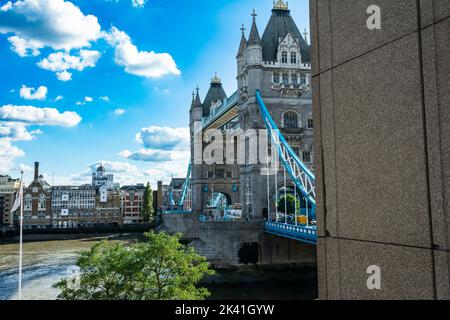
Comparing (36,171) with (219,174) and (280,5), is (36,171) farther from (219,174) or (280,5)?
(280,5)

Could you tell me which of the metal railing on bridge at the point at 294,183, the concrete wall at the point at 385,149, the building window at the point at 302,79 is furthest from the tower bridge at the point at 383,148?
the building window at the point at 302,79

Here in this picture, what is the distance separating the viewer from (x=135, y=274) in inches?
503

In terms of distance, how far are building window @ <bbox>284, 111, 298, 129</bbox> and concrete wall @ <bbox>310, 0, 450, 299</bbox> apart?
32.9m

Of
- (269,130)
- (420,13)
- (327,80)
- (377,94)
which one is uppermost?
(269,130)

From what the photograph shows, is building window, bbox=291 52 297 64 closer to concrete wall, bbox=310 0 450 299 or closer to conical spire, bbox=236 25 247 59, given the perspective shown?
conical spire, bbox=236 25 247 59

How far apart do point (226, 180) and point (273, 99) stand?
21.5m

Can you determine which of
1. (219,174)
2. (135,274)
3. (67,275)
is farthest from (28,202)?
(135,274)

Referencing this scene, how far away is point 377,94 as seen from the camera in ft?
14.3

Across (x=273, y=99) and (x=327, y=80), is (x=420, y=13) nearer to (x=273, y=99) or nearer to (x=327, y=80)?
(x=327, y=80)

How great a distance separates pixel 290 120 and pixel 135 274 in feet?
90.5

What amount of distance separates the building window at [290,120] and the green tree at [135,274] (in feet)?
83.4

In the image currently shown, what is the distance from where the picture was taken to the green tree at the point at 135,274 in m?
12.6

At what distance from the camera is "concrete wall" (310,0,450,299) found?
383 centimetres

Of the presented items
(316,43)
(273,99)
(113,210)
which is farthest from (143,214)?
(316,43)
